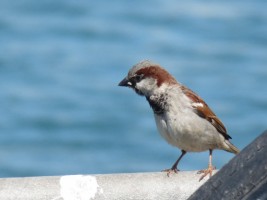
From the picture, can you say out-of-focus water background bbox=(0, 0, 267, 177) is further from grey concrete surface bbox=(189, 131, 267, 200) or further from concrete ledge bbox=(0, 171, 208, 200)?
grey concrete surface bbox=(189, 131, 267, 200)

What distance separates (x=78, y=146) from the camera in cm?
1244

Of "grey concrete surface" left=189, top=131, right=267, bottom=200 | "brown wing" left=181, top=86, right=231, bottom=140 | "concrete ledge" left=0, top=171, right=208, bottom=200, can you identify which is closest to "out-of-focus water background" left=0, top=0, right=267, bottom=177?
"brown wing" left=181, top=86, right=231, bottom=140

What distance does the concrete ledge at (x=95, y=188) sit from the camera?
372 cm

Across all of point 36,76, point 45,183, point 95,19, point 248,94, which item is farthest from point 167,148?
point 45,183

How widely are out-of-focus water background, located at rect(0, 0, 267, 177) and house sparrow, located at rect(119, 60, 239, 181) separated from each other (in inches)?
217

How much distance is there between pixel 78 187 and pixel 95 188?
7 centimetres

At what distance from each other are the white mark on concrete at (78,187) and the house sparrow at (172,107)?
1070mm

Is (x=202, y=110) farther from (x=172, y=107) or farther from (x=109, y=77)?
(x=109, y=77)

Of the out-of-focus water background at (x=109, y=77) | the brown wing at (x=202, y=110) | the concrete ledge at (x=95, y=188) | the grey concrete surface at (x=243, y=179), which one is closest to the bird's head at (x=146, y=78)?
the brown wing at (x=202, y=110)

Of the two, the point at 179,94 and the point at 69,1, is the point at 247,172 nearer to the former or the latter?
the point at 179,94

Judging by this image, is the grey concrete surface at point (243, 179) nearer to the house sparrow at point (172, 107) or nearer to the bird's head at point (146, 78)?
the house sparrow at point (172, 107)

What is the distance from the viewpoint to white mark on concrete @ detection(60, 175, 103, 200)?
375cm

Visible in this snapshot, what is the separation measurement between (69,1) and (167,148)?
226 inches

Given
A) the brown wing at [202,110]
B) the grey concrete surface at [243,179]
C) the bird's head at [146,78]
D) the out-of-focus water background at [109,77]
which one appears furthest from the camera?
the out-of-focus water background at [109,77]
